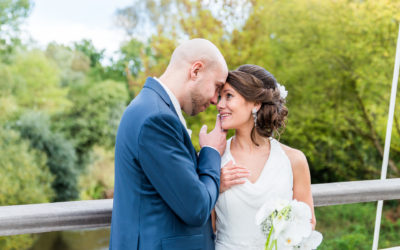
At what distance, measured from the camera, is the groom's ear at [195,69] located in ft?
4.91

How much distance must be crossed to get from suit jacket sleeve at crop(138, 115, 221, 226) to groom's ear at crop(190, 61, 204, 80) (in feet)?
0.92

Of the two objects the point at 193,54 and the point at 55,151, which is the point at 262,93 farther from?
the point at 55,151

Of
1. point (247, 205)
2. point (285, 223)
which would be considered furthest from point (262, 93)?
point (285, 223)

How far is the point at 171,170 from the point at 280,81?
10.4 meters

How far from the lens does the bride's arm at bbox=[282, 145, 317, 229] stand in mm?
1826

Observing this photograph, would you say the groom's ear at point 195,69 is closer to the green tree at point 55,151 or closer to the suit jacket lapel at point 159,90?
the suit jacket lapel at point 159,90

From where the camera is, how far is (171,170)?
1220mm

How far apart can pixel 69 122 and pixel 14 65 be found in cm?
267

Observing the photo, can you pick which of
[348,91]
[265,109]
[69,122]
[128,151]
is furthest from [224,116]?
[69,122]

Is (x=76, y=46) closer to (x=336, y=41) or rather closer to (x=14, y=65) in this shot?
(x=14, y=65)

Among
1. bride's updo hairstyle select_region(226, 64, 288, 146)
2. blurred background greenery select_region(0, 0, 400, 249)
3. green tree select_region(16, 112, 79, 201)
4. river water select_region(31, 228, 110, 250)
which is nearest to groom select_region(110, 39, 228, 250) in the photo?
bride's updo hairstyle select_region(226, 64, 288, 146)

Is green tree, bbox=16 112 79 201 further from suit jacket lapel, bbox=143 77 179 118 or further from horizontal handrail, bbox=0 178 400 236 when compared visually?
suit jacket lapel, bbox=143 77 179 118

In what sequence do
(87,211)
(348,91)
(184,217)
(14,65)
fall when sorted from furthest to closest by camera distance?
(14,65), (348,91), (87,211), (184,217)

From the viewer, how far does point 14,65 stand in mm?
13375
